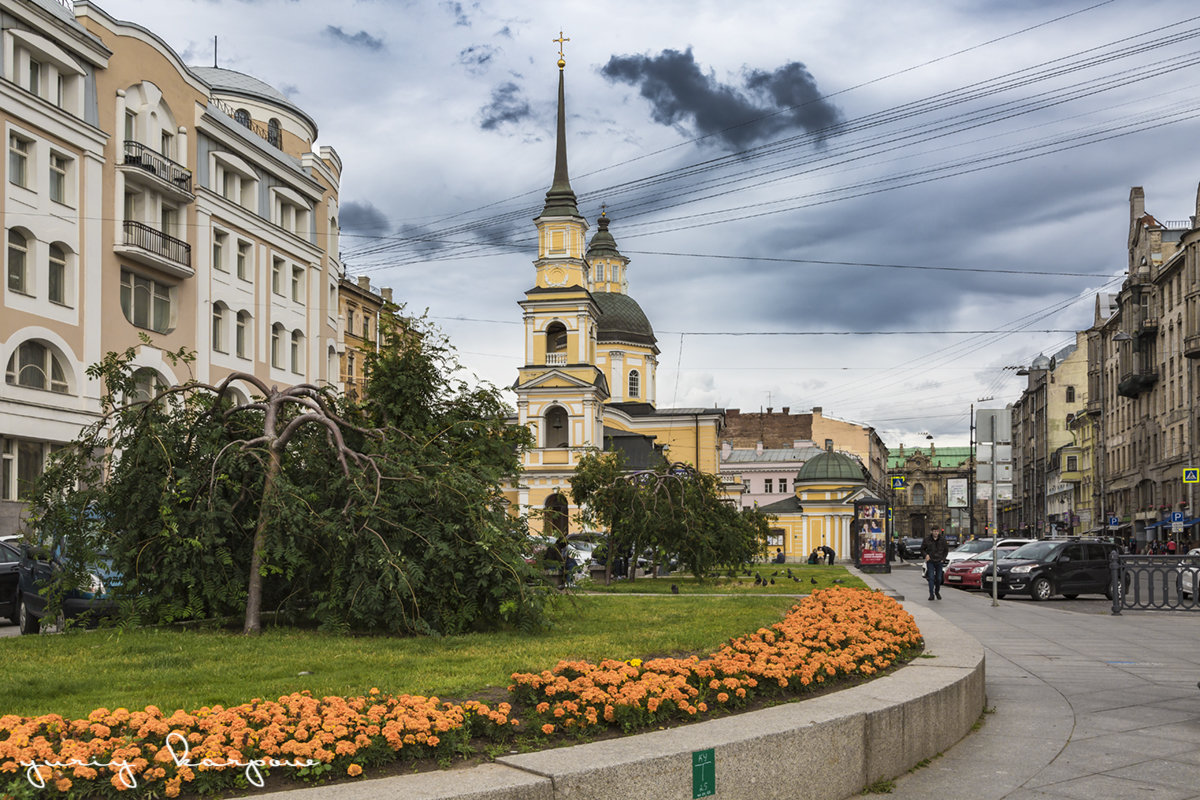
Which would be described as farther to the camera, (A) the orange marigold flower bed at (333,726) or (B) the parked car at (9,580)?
(B) the parked car at (9,580)

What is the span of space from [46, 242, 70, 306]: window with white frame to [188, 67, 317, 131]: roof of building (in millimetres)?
17287

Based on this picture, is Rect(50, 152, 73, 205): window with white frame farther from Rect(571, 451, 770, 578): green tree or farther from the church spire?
the church spire

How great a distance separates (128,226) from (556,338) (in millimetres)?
44523

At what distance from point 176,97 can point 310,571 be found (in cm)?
3271

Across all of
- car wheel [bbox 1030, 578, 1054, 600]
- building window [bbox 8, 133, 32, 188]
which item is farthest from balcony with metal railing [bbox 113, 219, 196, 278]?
car wheel [bbox 1030, 578, 1054, 600]

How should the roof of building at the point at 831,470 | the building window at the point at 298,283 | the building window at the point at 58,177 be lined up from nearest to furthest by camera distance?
the building window at the point at 58,177, the building window at the point at 298,283, the roof of building at the point at 831,470

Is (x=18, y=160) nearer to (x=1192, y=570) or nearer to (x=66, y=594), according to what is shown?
(x=66, y=594)

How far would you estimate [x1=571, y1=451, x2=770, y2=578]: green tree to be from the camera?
29250 millimetres

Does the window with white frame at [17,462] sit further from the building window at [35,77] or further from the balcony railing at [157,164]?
the building window at [35,77]

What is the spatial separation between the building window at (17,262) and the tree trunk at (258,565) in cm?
2443

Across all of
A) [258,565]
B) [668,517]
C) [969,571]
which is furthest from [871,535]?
[258,565]

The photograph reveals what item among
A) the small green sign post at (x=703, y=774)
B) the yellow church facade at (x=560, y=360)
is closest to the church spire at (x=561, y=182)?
the yellow church facade at (x=560, y=360)

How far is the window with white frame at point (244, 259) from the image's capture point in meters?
45.6

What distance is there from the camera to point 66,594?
1293 centimetres
